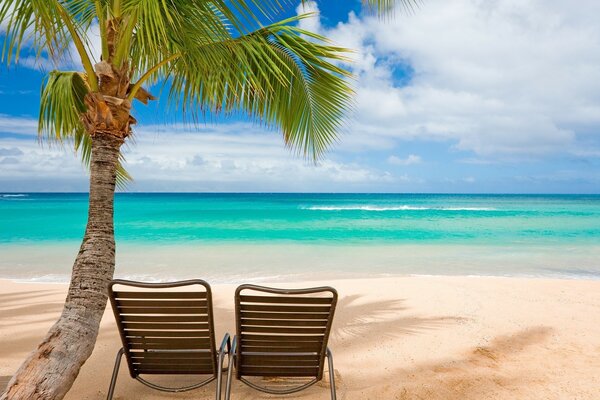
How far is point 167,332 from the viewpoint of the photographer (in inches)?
116

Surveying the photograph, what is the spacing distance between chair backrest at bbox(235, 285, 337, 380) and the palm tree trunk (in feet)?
3.97

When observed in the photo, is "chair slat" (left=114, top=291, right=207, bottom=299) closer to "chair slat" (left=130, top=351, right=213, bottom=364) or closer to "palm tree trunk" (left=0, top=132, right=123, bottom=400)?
"chair slat" (left=130, top=351, right=213, bottom=364)

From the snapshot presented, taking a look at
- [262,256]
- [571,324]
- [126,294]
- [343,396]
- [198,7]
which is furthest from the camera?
[262,256]

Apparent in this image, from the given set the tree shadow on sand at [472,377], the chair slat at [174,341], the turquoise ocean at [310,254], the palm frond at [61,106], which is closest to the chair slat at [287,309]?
the chair slat at [174,341]

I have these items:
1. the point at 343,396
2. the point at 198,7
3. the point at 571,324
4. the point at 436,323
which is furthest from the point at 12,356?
the point at 571,324

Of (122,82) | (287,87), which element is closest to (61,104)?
(122,82)

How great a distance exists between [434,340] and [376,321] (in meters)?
0.91

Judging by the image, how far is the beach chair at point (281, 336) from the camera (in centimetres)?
281

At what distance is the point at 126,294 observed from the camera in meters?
2.75

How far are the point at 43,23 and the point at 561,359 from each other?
521 centimetres

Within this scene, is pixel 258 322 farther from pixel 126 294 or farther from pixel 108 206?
pixel 108 206

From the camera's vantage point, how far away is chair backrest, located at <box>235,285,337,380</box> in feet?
9.23

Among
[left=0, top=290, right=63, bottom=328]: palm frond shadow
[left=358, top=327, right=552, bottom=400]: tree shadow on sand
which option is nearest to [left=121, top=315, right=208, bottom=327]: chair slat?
[left=358, top=327, right=552, bottom=400]: tree shadow on sand

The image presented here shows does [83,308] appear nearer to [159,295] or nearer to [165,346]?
[165,346]
